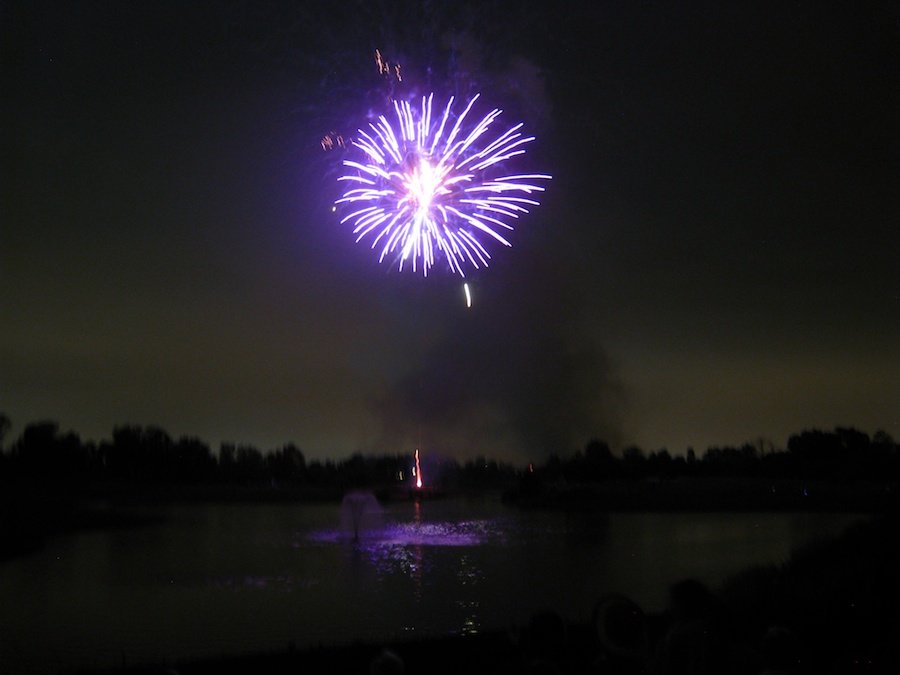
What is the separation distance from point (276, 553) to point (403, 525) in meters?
19.5

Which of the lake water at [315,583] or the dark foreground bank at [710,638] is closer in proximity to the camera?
the dark foreground bank at [710,638]

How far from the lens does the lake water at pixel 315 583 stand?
16.2m

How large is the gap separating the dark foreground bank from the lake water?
193 inches

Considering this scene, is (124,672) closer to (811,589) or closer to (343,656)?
(343,656)

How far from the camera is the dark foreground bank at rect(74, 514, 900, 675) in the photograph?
4.45 meters

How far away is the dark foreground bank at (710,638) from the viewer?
14.6 ft

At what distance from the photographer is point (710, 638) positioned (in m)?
4.20

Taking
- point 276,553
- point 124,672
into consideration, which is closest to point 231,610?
point 124,672

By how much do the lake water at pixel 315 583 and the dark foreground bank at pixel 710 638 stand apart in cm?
491

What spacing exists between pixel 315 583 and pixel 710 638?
836 inches

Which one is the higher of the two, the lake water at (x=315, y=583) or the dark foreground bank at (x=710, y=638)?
the dark foreground bank at (x=710, y=638)

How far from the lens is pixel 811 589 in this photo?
33.8 ft

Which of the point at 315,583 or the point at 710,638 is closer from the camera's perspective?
the point at 710,638

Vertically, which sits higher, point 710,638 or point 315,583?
point 710,638
